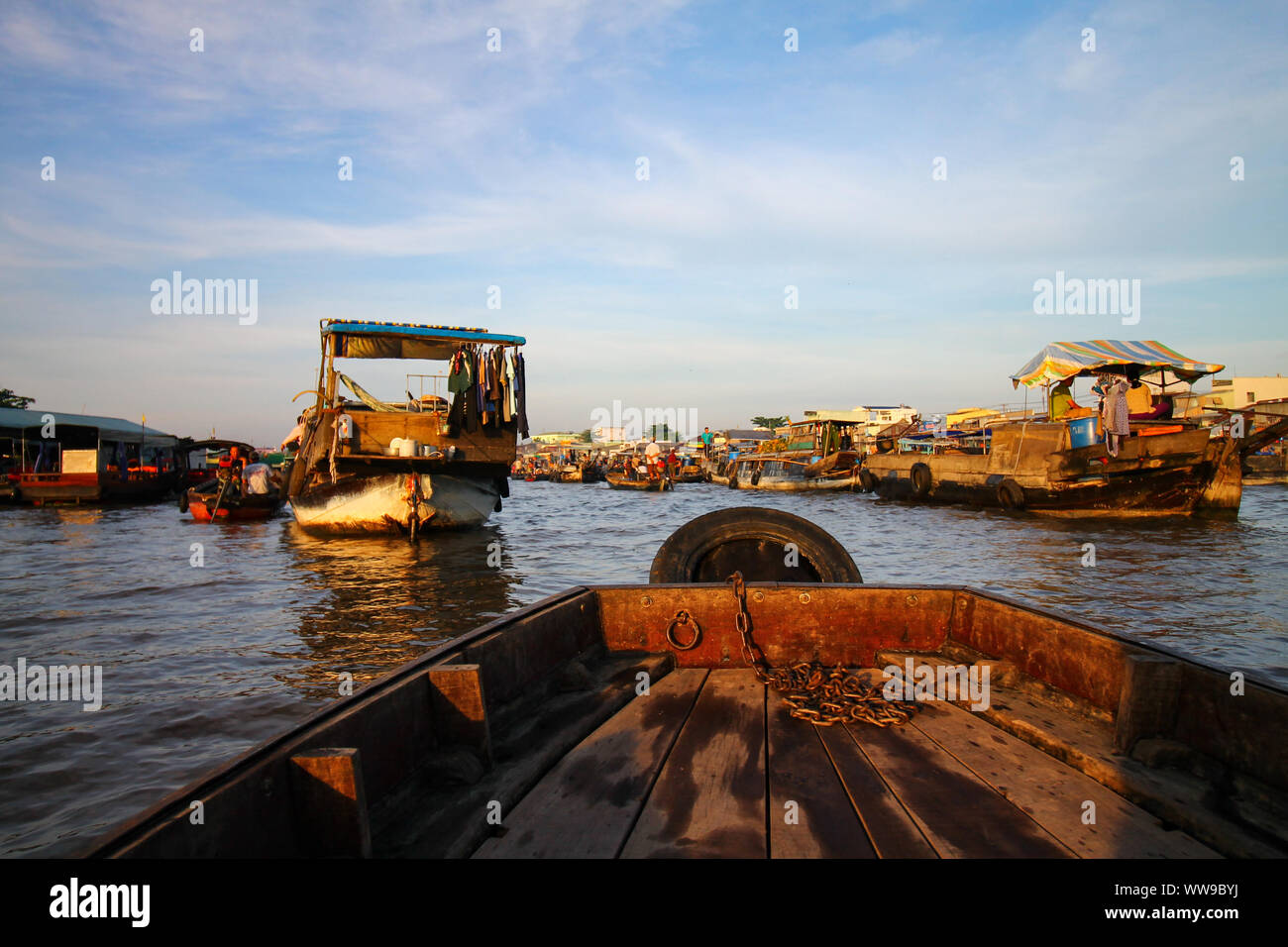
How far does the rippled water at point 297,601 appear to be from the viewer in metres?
4.39

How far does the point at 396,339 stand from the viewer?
51.4 feet

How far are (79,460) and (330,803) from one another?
3294 cm

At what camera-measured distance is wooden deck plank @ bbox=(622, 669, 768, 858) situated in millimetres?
1946

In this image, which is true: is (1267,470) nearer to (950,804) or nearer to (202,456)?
(950,804)

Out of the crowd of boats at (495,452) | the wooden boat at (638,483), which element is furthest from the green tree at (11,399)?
the wooden boat at (638,483)

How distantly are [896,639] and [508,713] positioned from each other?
2.13 metres

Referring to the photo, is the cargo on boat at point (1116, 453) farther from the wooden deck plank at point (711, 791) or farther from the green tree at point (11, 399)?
the green tree at point (11, 399)

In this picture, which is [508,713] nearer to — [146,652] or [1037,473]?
[146,652]

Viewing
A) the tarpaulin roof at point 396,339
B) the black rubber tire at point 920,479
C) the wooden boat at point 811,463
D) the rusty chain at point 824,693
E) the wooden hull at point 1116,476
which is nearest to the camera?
the rusty chain at point 824,693

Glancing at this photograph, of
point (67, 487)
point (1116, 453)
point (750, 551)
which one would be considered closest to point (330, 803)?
point (750, 551)

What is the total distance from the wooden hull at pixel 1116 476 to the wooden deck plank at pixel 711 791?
18.8m

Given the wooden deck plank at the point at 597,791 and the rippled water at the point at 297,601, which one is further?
the rippled water at the point at 297,601

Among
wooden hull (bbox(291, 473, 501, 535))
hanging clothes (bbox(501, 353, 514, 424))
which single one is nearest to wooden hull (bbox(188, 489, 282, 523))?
wooden hull (bbox(291, 473, 501, 535))
